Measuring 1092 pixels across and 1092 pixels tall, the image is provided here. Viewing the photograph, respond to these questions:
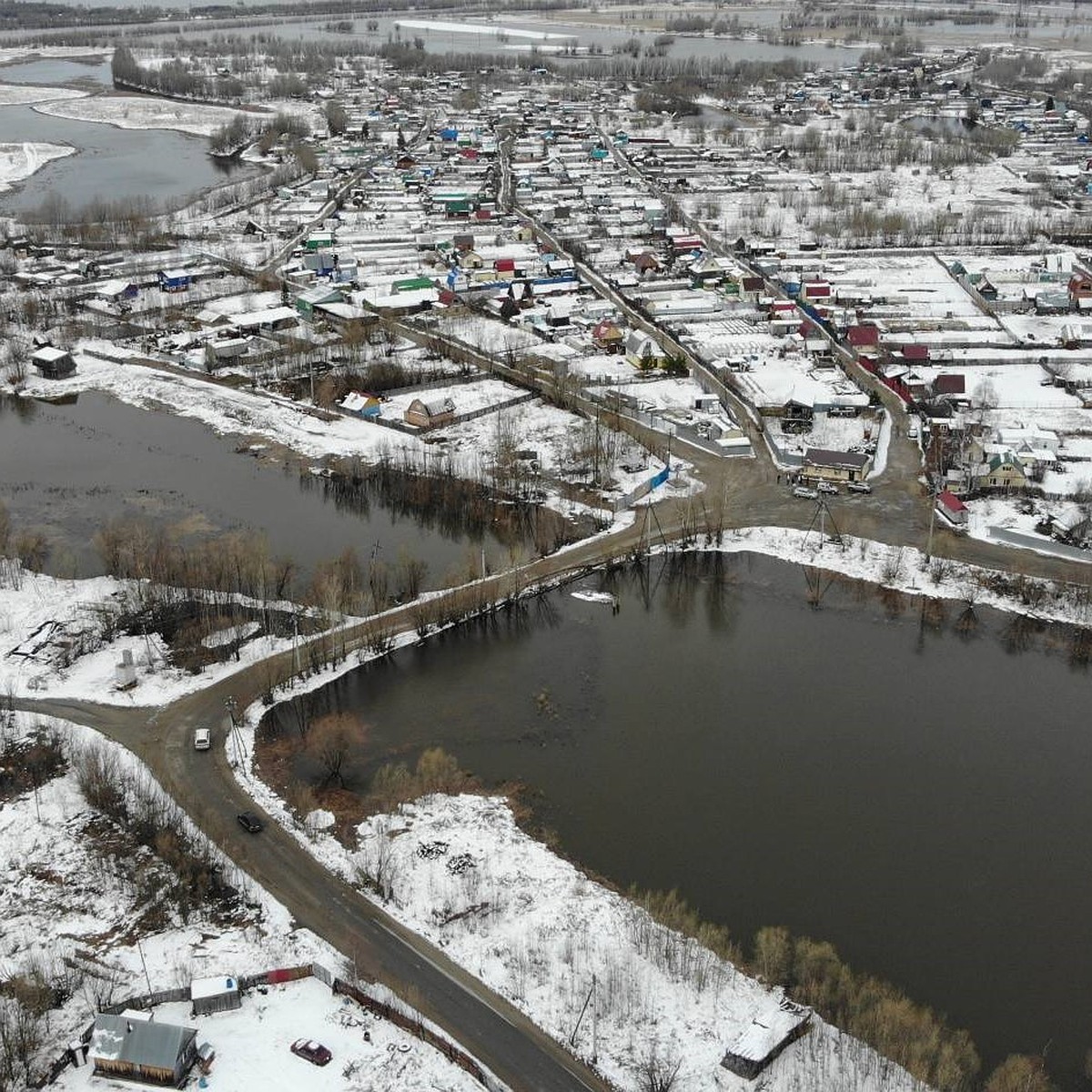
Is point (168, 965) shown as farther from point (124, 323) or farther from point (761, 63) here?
point (761, 63)

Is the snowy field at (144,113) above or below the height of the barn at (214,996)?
above

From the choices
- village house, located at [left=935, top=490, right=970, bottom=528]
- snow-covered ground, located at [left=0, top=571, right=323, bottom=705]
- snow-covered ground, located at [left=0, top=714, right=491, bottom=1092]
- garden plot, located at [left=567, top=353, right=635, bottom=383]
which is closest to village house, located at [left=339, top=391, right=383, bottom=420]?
garden plot, located at [left=567, top=353, right=635, bottom=383]

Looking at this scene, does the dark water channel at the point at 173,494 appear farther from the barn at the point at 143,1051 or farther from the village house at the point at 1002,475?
the barn at the point at 143,1051

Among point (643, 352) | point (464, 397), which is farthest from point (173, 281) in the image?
point (643, 352)

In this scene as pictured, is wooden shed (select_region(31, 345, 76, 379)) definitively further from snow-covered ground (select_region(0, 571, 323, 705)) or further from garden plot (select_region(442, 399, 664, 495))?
snow-covered ground (select_region(0, 571, 323, 705))

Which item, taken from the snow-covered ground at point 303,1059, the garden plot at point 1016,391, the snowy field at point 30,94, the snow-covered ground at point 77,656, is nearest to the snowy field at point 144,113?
the snowy field at point 30,94

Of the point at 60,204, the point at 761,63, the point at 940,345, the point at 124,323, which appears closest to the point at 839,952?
the point at 940,345
